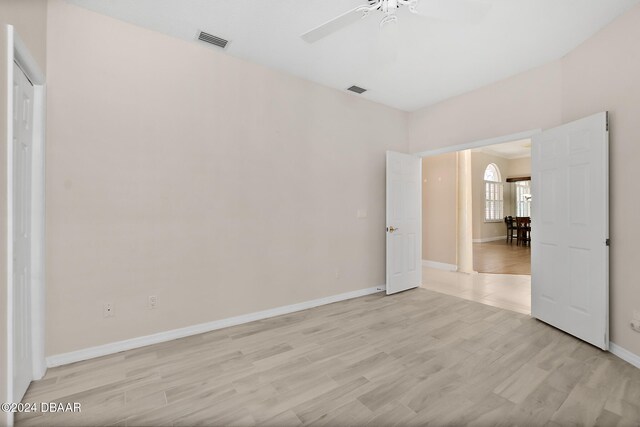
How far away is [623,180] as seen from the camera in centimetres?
250

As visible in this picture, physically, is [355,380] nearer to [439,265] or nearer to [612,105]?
[612,105]

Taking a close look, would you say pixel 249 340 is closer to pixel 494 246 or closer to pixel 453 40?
pixel 453 40

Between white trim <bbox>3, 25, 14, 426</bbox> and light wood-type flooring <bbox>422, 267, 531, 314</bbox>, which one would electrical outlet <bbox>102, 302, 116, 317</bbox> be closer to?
white trim <bbox>3, 25, 14, 426</bbox>

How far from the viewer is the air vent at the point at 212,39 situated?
9.25ft

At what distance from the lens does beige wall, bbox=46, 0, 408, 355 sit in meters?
2.41

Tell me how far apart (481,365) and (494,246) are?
818 centimetres

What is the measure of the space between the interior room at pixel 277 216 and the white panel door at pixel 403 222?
724mm

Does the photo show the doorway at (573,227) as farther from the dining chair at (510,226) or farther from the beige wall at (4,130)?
the dining chair at (510,226)

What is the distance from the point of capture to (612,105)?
103 inches

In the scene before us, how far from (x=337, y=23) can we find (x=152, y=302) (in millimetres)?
2817

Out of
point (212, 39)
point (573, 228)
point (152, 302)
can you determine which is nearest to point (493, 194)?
point (573, 228)

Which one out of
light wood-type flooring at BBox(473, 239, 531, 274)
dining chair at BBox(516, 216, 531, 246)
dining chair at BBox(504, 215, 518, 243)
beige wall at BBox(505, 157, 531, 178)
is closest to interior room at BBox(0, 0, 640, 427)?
light wood-type flooring at BBox(473, 239, 531, 274)

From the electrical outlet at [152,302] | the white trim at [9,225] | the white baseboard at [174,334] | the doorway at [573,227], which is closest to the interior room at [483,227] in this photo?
the doorway at [573,227]

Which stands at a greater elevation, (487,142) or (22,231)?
(487,142)
